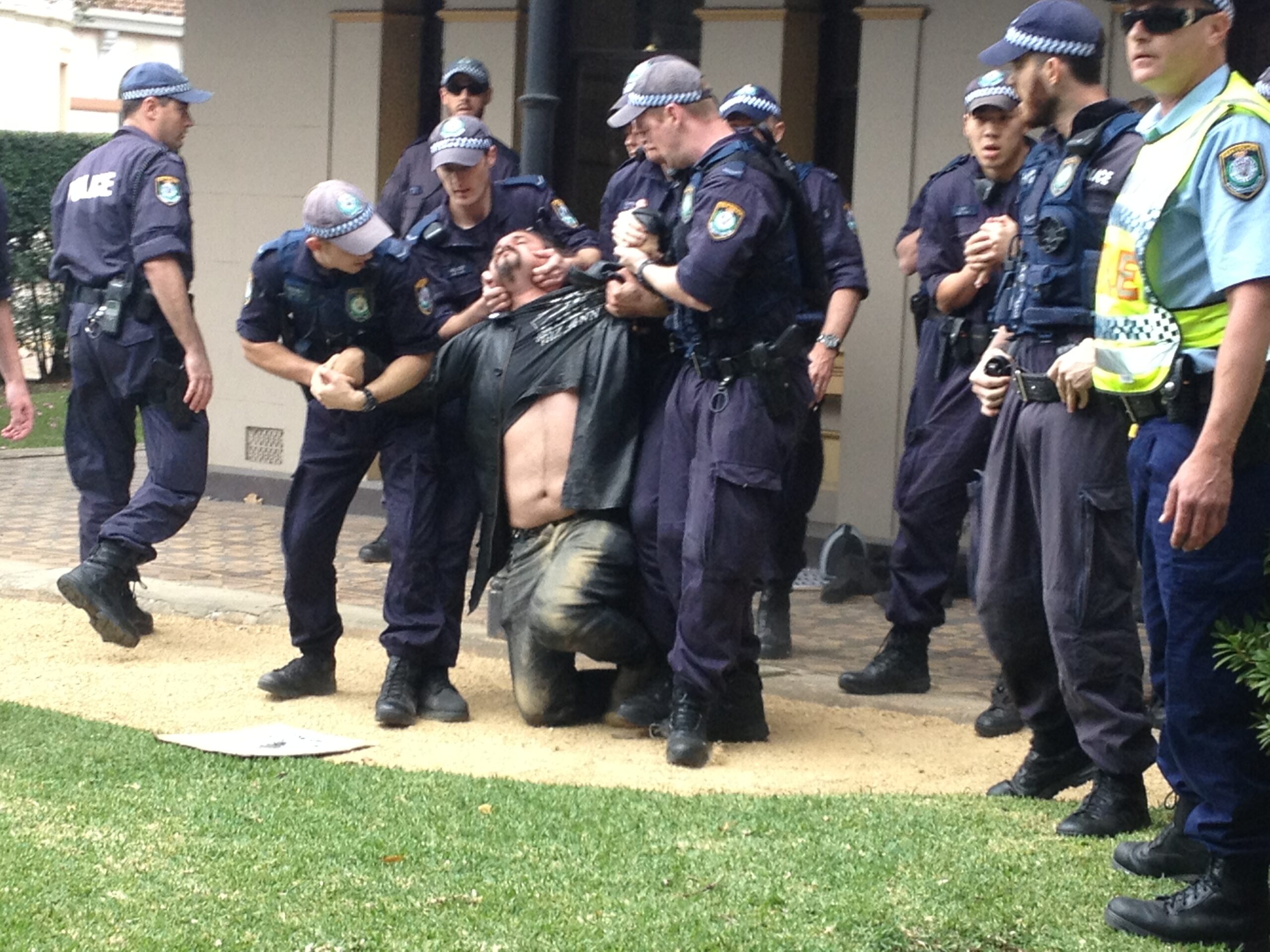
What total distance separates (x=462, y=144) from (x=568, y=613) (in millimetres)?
1727

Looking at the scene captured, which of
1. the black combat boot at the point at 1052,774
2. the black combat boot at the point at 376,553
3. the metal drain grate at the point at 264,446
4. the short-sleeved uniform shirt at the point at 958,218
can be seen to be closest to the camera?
the black combat boot at the point at 1052,774

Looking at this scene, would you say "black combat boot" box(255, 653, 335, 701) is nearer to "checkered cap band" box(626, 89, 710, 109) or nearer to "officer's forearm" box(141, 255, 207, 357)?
"officer's forearm" box(141, 255, 207, 357)

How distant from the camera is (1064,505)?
438 centimetres

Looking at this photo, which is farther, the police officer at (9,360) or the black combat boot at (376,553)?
the black combat boot at (376,553)

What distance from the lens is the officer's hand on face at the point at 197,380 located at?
690 cm

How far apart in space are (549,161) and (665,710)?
2.28 metres

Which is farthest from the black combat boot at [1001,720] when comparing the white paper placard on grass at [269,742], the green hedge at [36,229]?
the green hedge at [36,229]

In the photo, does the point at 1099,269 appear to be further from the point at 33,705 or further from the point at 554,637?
the point at 33,705

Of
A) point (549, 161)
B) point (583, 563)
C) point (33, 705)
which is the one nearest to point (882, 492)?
point (549, 161)

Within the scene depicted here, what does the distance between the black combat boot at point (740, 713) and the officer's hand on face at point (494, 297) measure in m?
1.47

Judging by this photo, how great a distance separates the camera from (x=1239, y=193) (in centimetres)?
352

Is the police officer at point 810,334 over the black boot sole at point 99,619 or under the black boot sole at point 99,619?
over

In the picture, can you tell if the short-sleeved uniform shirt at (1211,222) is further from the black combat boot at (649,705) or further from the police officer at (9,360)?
the police officer at (9,360)

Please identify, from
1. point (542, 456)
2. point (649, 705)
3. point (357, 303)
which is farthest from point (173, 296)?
point (649, 705)
